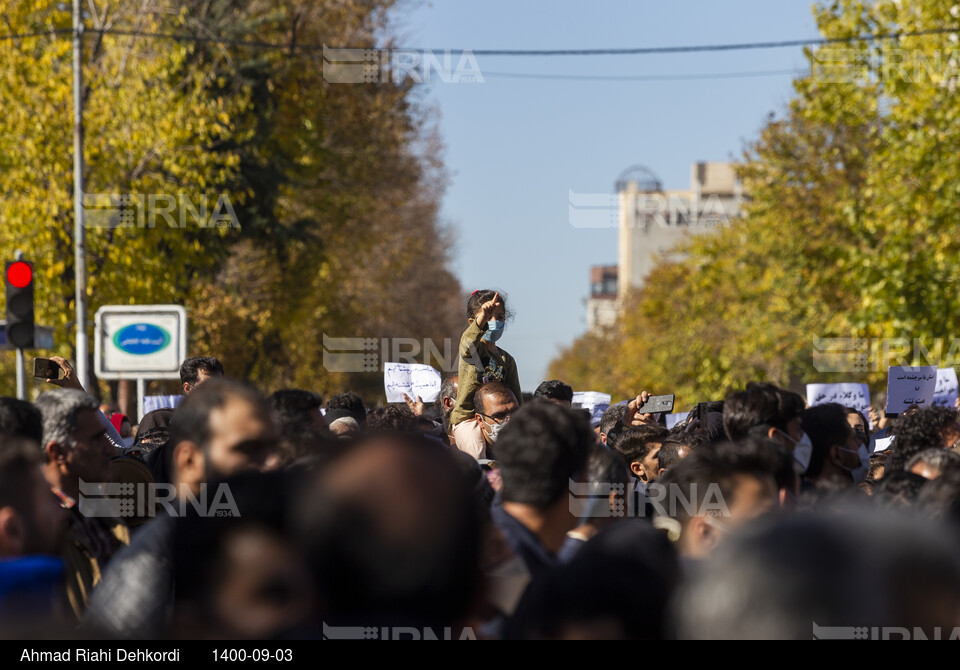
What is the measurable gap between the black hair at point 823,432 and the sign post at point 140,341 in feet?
26.3

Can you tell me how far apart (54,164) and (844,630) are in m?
18.4

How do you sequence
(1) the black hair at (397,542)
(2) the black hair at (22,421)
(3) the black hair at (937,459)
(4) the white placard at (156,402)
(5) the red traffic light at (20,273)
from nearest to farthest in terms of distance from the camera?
1. (1) the black hair at (397,542)
2. (2) the black hair at (22,421)
3. (3) the black hair at (937,459)
4. (4) the white placard at (156,402)
5. (5) the red traffic light at (20,273)

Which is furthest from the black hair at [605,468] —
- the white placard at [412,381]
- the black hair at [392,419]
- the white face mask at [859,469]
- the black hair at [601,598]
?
the white placard at [412,381]

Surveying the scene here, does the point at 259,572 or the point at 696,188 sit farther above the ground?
the point at 696,188

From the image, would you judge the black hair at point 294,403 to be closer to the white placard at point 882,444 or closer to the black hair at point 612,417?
the black hair at point 612,417

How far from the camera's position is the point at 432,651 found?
96.1 inches

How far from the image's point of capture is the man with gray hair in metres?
4.04

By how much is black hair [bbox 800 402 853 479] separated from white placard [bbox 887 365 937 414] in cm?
445

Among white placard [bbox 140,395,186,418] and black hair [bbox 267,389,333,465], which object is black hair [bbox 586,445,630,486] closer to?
black hair [bbox 267,389,333,465]

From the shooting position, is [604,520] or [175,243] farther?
[175,243]

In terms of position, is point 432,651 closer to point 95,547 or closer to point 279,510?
point 279,510

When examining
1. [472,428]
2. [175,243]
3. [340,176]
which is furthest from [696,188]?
[472,428]

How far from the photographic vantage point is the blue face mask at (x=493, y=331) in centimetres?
717

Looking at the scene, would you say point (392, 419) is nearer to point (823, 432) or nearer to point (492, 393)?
point (492, 393)
